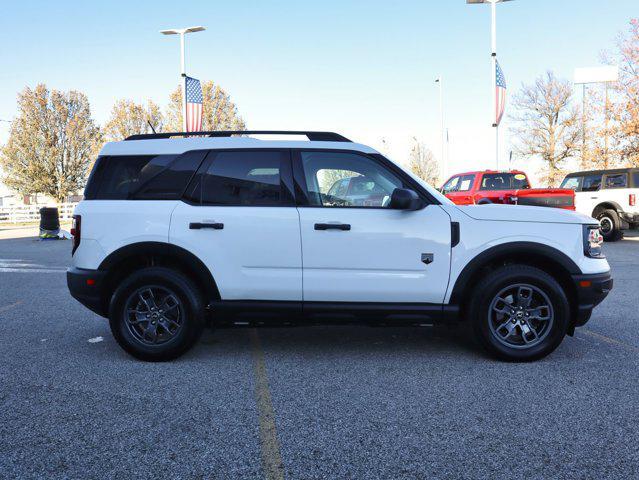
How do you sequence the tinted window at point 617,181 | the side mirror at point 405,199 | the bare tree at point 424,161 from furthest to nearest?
the bare tree at point 424,161
the tinted window at point 617,181
the side mirror at point 405,199

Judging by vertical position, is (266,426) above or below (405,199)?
below

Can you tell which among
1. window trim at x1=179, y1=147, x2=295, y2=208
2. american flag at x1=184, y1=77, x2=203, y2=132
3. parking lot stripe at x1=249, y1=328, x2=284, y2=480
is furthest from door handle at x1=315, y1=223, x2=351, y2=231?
american flag at x1=184, y1=77, x2=203, y2=132

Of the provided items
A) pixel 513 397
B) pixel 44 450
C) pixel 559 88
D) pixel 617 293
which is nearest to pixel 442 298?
pixel 513 397

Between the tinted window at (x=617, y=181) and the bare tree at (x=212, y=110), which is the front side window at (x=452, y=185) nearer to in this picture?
the tinted window at (x=617, y=181)

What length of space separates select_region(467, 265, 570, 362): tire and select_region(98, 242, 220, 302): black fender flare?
7.16 feet

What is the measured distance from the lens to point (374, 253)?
4289 millimetres

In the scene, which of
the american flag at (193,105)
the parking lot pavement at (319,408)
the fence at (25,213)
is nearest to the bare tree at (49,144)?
the fence at (25,213)

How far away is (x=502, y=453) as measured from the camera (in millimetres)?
2836

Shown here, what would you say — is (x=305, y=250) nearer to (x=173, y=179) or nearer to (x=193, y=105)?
(x=173, y=179)

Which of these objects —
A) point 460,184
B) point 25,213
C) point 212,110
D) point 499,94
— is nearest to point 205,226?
point 460,184

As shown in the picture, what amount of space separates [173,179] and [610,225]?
47.2ft

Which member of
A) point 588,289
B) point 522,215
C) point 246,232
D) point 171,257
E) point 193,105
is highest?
point 193,105

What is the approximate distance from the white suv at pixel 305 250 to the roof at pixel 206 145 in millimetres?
12

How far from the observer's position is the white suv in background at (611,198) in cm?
1470
